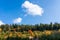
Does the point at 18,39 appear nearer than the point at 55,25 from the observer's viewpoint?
Yes

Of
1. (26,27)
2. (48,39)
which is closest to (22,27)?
(26,27)

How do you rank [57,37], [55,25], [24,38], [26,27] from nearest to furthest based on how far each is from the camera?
[57,37], [24,38], [55,25], [26,27]

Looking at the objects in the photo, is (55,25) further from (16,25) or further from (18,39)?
(18,39)

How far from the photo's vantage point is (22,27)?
4978 centimetres

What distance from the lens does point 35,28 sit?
47.8 m

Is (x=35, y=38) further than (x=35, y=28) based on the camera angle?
No

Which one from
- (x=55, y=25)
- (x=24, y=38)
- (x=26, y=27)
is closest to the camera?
(x=24, y=38)

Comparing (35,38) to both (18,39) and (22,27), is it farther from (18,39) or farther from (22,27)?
(22,27)

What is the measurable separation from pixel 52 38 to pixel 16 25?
28.5m

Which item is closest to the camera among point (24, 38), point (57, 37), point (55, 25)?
point (57, 37)

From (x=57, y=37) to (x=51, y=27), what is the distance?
73.6 feet

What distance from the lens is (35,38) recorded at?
26469 millimetres

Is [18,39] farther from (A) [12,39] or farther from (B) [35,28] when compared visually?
(B) [35,28]

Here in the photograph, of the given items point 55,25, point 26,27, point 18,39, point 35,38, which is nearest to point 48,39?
point 35,38
